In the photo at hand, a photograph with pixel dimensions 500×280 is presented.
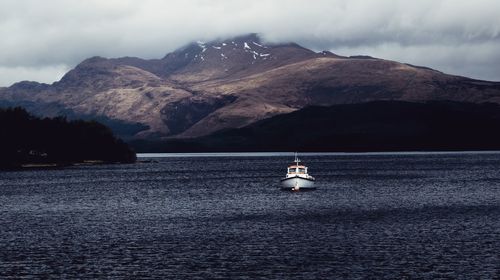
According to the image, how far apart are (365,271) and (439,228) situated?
3295 cm

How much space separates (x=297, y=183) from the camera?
173500 millimetres

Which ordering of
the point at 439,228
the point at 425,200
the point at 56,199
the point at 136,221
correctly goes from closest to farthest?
the point at 439,228 < the point at 136,221 < the point at 425,200 < the point at 56,199

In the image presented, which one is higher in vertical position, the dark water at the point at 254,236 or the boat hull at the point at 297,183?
the boat hull at the point at 297,183

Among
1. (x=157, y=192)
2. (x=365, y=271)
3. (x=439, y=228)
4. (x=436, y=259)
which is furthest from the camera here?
(x=157, y=192)

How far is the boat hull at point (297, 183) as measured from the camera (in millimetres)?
173500

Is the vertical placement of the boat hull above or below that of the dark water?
above

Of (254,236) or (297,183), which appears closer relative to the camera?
(254,236)

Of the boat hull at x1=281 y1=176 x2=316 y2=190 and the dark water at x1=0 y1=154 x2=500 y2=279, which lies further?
the boat hull at x1=281 y1=176 x2=316 y2=190

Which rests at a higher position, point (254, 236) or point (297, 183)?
point (297, 183)

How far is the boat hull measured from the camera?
17350cm

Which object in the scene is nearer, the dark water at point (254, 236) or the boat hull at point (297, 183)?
the dark water at point (254, 236)

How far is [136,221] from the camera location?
108m

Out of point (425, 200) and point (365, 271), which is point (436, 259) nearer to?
point (365, 271)

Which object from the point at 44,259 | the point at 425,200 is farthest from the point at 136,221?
the point at 425,200
